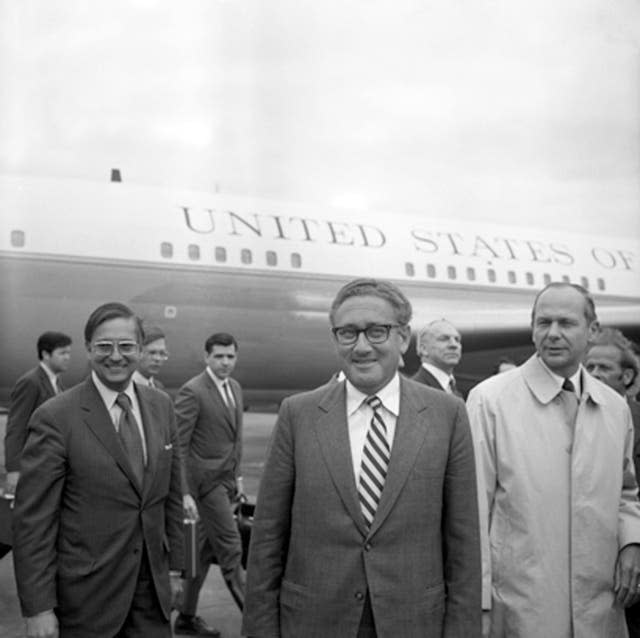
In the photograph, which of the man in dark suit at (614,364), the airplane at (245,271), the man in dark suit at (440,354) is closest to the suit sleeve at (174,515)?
the man in dark suit at (614,364)

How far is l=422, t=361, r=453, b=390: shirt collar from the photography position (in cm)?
466

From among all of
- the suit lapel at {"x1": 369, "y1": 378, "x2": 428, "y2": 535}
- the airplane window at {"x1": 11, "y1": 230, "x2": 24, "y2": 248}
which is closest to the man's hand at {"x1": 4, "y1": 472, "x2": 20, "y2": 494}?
the suit lapel at {"x1": 369, "y1": 378, "x2": 428, "y2": 535}

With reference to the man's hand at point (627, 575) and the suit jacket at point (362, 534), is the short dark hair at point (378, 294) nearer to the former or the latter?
the suit jacket at point (362, 534)

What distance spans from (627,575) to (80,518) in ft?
4.93

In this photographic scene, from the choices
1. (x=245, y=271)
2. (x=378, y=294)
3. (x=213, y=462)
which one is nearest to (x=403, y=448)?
(x=378, y=294)

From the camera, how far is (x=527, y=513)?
2361mm

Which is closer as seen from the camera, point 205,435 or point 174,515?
point 174,515

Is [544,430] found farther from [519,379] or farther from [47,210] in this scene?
[47,210]

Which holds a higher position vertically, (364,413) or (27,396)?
(27,396)

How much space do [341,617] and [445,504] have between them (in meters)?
0.36

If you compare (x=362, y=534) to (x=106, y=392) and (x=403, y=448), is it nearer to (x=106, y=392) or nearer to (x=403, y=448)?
(x=403, y=448)

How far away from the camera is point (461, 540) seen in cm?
208

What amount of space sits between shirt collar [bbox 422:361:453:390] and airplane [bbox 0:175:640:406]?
537 cm

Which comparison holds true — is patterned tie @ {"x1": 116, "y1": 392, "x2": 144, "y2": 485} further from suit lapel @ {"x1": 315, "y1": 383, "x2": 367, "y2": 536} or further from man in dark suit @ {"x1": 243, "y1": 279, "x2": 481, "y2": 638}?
suit lapel @ {"x1": 315, "y1": 383, "x2": 367, "y2": 536}
